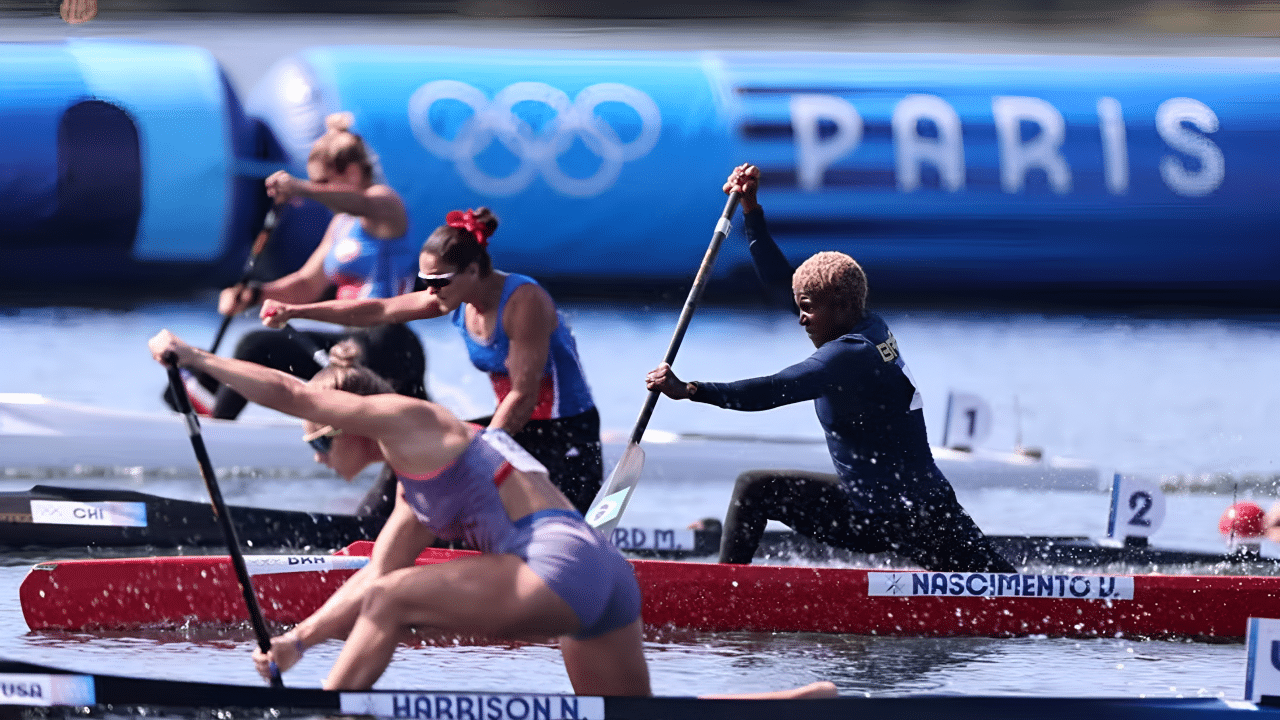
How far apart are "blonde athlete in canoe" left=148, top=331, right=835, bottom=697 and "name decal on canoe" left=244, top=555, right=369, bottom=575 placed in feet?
6.53

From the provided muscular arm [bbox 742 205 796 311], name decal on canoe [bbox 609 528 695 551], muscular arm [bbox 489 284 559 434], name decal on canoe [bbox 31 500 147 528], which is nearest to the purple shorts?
muscular arm [bbox 489 284 559 434]

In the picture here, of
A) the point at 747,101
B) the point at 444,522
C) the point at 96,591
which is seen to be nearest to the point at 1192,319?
the point at 747,101

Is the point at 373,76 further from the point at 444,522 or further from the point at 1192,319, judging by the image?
the point at 444,522

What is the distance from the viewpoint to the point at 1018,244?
1499cm

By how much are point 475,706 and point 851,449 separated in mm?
2086

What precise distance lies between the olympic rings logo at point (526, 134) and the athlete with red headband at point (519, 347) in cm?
733

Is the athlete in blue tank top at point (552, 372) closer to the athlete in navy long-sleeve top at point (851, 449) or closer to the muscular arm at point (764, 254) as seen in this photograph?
the athlete in navy long-sleeve top at point (851, 449)

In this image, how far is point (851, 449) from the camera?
6.08 metres

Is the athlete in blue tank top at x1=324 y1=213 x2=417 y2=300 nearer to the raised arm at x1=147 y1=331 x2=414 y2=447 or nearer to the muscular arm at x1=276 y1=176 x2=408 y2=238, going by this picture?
the muscular arm at x1=276 y1=176 x2=408 y2=238

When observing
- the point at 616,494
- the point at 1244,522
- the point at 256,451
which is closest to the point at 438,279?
the point at 616,494

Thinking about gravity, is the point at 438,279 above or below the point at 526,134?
below

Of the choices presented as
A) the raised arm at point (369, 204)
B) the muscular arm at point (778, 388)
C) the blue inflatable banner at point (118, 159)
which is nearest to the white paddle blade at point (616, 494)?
the muscular arm at point (778, 388)

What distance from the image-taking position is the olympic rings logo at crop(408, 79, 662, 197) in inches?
555

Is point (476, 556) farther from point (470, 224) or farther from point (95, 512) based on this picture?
point (95, 512)
